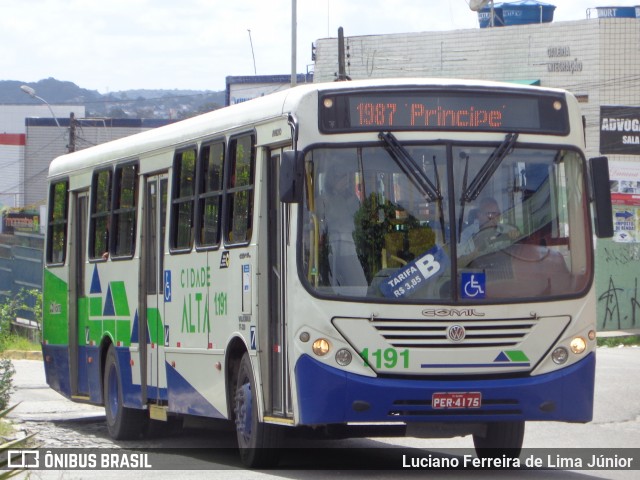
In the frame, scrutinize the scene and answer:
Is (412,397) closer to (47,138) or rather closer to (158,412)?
(158,412)

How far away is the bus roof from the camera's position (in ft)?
33.9

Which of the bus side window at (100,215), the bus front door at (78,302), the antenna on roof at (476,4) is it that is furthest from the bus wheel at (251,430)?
the antenna on roof at (476,4)

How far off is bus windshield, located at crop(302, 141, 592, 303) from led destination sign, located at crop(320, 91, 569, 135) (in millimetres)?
169

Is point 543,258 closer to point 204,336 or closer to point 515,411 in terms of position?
point 515,411

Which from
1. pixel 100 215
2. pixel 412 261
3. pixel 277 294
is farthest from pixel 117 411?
pixel 412 261

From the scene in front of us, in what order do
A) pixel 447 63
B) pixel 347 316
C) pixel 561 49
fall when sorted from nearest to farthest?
pixel 347 316, pixel 561 49, pixel 447 63

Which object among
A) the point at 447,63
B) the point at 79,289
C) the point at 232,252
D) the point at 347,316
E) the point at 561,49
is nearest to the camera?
the point at 347,316

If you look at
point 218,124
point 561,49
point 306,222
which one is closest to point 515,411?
point 306,222

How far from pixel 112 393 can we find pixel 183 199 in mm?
3256

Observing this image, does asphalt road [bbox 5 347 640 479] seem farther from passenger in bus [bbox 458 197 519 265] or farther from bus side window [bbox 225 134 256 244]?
bus side window [bbox 225 134 256 244]

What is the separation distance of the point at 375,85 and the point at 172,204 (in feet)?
10.9

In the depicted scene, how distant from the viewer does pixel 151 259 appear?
1377 centimetres

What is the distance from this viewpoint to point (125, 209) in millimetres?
14539

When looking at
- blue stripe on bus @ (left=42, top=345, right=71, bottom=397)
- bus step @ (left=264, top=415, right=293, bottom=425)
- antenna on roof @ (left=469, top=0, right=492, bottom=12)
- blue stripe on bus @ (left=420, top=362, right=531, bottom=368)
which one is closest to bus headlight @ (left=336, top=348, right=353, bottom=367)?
blue stripe on bus @ (left=420, top=362, right=531, bottom=368)
